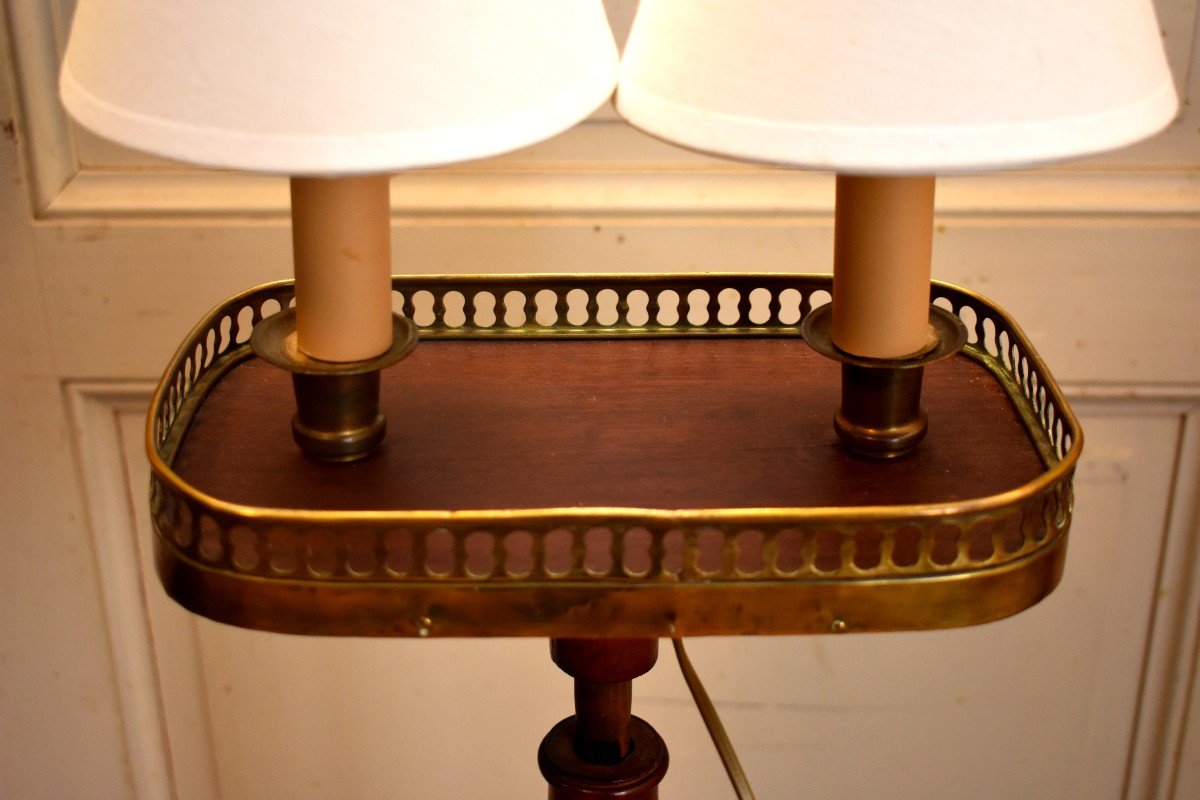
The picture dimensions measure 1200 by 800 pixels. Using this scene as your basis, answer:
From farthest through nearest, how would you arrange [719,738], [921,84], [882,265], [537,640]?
[537,640] < [719,738] < [882,265] < [921,84]

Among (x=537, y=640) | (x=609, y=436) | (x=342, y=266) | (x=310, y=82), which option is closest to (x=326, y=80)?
(x=310, y=82)

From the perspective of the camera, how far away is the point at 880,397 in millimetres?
639

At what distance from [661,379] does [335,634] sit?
225 mm

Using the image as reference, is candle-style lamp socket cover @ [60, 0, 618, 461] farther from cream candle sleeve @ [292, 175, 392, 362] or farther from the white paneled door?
the white paneled door

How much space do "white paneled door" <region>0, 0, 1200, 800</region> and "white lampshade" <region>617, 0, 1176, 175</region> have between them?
402 millimetres

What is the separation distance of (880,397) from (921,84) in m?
0.19

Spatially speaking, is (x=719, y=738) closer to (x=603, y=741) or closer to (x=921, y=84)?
(x=603, y=741)

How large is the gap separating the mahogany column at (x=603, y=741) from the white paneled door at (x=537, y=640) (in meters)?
0.35

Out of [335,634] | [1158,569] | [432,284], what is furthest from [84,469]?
[1158,569]

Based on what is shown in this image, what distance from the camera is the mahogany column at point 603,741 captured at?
0.68 m

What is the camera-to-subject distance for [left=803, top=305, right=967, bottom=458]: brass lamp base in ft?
2.07

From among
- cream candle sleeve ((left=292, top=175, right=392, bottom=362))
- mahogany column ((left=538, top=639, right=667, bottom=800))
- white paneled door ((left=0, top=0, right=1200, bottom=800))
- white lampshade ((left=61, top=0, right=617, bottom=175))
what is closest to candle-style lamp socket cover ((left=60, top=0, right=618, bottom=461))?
white lampshade ((left=61, top=0, right=617, bottom=175))

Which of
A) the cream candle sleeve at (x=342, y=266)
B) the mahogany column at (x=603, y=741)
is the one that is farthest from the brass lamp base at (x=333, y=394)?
the mahogany column at (x=603, y=741)

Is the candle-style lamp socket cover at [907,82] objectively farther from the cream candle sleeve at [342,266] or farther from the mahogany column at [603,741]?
the mahogany column at [603,741]
